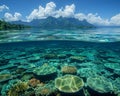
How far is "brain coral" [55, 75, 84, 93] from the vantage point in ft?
29.6

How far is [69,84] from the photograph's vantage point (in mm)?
9484

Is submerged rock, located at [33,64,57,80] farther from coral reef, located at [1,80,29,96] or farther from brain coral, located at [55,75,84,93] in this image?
brain coral, located at [55,75,84,93]

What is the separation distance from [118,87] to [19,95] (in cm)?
671

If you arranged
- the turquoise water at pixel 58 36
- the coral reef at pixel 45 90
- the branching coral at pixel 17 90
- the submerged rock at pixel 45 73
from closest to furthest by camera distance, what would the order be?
the branching coral at pixel 17 90
the coral reef at pixel 45 90
the submerged rock at pixel 45 73
the turquoise water at pixel 58 36

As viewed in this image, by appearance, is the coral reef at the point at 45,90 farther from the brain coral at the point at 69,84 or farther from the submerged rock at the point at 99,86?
the submerged rock at the point at 99,86

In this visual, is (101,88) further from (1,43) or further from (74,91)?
(1,43)

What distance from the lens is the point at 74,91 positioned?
29.0 feet

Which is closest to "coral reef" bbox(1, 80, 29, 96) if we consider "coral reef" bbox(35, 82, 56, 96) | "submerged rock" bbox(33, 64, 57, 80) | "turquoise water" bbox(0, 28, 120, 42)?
"coral reef" bbox(35, 82, 56, 96)

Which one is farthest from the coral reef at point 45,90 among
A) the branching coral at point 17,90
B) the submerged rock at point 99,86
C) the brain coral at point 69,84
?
the submerged rock at point 99,86

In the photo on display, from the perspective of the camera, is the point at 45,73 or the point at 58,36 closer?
the point at 45,73

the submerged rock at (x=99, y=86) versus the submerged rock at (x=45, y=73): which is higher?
the submerged rock at (x=99, y=86)

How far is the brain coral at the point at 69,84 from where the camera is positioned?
9023 mm

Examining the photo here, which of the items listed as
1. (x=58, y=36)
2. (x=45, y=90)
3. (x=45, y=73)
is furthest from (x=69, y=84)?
(x=58, y=36)

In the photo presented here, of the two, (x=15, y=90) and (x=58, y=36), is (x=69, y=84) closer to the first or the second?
(x=15, y=90)
